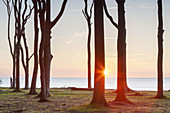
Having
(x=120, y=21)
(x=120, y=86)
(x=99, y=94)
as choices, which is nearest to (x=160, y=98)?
(x=120, y=86)

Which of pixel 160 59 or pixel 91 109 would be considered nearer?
pixel 91 109

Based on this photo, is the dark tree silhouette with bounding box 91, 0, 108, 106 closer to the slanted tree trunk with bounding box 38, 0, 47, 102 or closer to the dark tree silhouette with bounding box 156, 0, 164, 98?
the slanted tree trunk with bounding box 38, 0, 47, 102

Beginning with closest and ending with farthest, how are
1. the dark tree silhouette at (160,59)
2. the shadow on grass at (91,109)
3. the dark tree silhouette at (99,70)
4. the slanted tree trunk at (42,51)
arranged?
the shadow on grass at (91,109) → the dark tree silhouette at (99,70) → the slanted tree trunk at (42,51) → the dark tree silhouette at (160,59)

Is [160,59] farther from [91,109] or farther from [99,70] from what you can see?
[91,109]

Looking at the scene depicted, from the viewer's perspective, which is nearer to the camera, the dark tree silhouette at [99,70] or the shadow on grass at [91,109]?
the shadow on grass at [91,109]

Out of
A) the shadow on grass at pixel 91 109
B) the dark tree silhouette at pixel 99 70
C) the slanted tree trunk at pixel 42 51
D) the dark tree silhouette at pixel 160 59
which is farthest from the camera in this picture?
the dark tree silhouette at pixel 160 59

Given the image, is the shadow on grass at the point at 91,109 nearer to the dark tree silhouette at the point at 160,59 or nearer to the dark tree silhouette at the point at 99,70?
the dark tree silhouette at the point at 99,70

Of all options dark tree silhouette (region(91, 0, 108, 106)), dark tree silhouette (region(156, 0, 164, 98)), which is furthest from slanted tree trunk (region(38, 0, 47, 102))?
dark tree silhouette (region(156, 0, 164, 98))

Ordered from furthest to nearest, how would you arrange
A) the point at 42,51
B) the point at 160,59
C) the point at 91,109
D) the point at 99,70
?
1. the point at 160,59
2. the point at 42,51
3. the point at 99,70
4. the point at 91,109

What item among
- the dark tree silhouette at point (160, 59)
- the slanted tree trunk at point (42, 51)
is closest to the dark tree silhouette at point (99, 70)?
the slanted tree trunk at point (42, 51)

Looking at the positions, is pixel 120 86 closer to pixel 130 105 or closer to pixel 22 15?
pixel 130 105

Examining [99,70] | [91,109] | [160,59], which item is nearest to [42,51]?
[99,70]

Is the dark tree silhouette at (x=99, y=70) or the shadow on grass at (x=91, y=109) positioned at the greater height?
the dark tree silhouette at (x=99, y=70)

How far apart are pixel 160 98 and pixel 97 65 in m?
7.17
